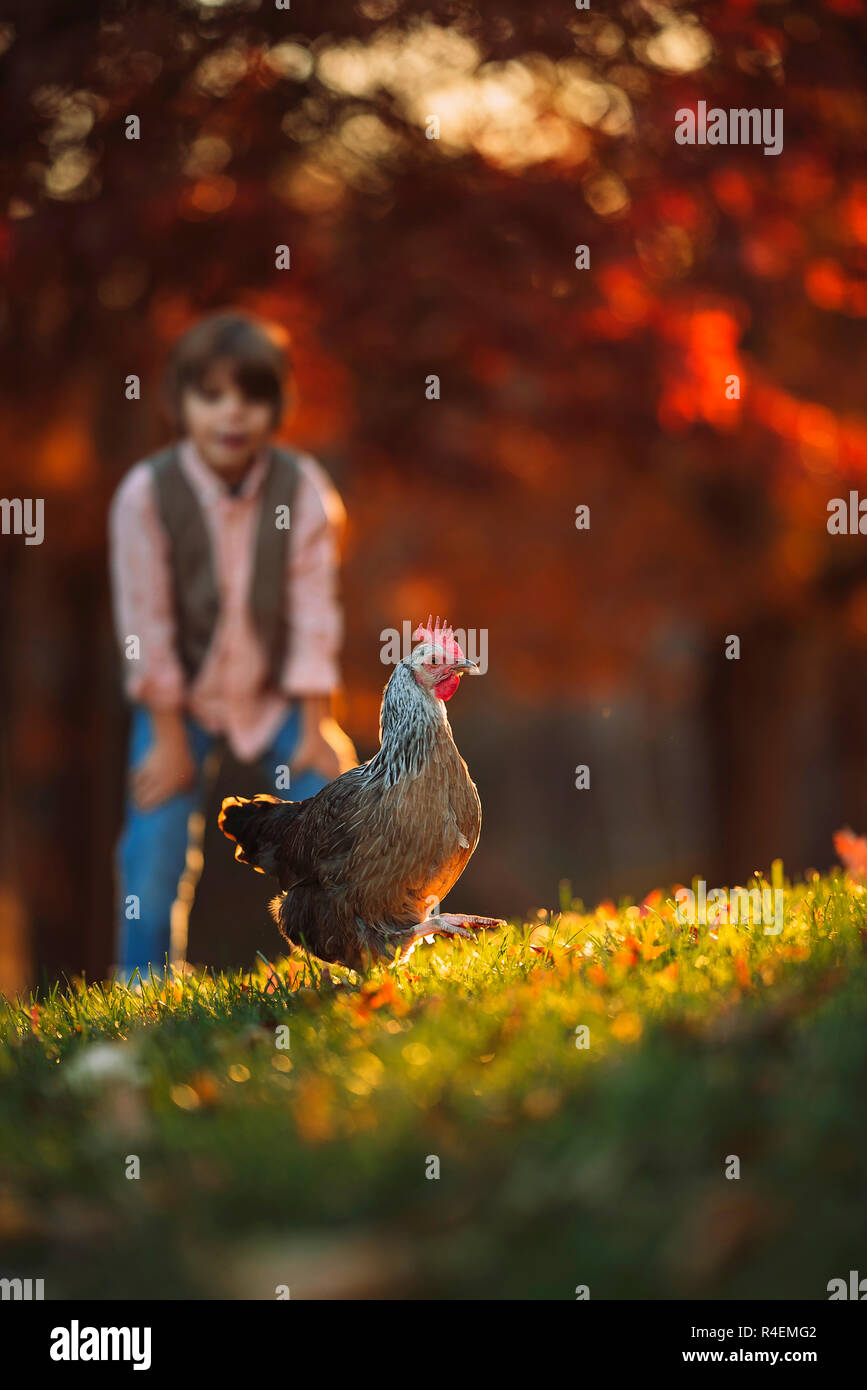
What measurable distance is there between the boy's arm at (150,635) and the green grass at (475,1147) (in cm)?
192

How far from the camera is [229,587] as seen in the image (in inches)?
225

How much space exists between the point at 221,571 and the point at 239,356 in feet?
3.08

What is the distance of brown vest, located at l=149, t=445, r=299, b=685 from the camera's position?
568 centimetres

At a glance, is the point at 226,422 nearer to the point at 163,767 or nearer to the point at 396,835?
the point at 163,767

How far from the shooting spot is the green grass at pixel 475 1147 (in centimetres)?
233

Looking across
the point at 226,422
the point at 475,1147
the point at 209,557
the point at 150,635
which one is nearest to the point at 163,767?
the point at 150,635

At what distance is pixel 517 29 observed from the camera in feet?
21.5

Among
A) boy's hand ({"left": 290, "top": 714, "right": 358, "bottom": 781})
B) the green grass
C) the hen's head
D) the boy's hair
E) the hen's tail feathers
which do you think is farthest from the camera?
the boy's hair

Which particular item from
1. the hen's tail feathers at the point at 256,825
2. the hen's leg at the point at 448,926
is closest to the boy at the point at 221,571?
the hen's tail feathers at the point at 256,825

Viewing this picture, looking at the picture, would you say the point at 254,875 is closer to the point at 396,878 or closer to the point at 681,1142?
the point at 396,878

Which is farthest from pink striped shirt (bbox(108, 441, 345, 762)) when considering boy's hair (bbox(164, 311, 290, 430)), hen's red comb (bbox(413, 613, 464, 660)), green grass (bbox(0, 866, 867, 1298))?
green grass (bbox(0, 866, 867, 1298))

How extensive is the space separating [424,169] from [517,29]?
0.87m

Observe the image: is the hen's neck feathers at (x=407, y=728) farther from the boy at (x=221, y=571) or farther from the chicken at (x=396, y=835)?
the boy at (x=221, y=571)

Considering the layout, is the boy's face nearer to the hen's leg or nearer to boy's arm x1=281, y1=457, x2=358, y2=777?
boy's arm x1=281, y1=457, x2=358, y2=777
